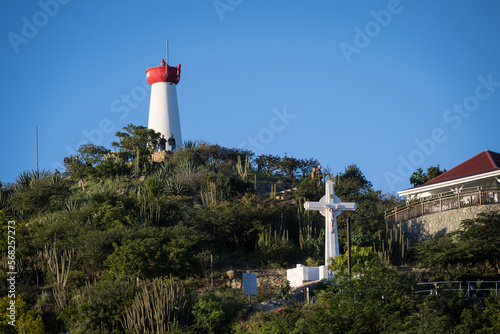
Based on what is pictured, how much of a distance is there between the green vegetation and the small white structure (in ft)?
2.74

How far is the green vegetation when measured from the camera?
65.8ft

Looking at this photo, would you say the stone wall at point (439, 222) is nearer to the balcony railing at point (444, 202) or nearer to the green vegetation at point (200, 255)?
the balcony railing at point (444, 202)

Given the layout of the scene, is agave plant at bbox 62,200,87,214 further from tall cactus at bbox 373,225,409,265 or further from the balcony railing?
the balcony railing

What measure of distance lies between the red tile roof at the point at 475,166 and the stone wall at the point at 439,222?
404cm

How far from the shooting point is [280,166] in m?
48.2

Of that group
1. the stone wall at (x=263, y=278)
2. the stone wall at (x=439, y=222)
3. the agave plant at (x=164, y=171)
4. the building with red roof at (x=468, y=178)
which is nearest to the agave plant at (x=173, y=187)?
the agave plant at (x=164, y=171)

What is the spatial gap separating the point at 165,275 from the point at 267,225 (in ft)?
24.1

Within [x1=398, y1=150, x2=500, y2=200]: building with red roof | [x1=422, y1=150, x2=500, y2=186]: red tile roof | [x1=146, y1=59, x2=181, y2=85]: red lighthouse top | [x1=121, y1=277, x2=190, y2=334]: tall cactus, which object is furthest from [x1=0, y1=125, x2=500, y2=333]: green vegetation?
[x1=146, y1=59, x2=181, y2=85]: red lighthouse top

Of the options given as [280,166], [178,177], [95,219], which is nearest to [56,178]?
[178,177]

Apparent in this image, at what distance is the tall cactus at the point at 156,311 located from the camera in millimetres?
20500

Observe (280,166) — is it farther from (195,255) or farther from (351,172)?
(195,255)

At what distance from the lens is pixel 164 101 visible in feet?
172

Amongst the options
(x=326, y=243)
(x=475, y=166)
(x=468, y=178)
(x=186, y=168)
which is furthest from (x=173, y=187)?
(x=475, y=166)

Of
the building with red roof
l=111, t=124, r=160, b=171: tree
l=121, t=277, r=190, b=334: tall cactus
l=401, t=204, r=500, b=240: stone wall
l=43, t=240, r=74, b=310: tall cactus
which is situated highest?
l=111, t=124, r=160, b=171: tree
